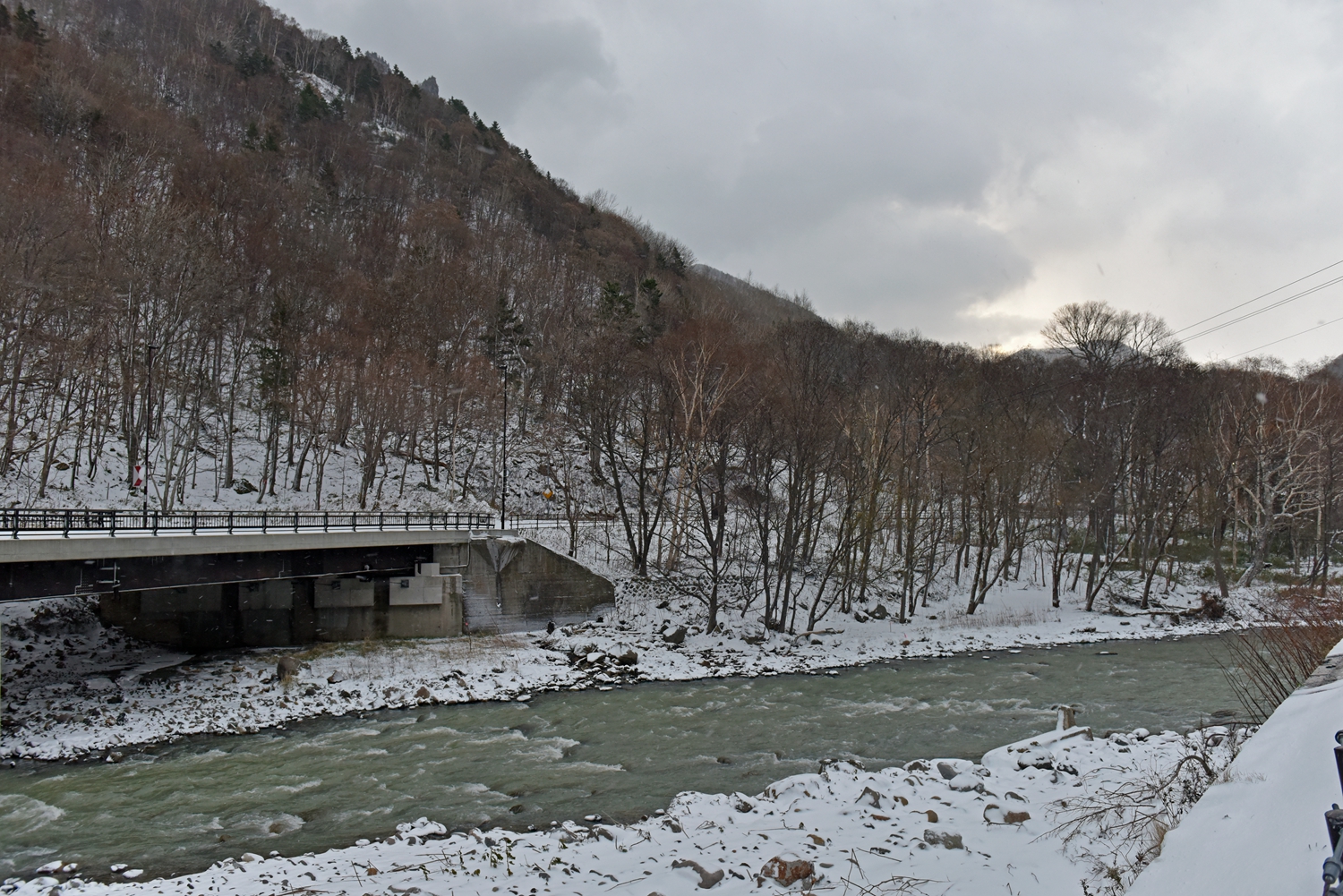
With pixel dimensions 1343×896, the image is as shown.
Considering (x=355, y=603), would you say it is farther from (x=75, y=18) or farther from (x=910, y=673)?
(x=75, y=18)

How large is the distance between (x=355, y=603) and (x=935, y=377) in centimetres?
2681

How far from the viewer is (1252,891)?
10.4 ft

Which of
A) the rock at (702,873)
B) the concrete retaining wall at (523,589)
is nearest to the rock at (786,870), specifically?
the rock at (702,873)

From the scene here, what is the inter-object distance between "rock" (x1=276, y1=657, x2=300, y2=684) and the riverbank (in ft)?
0.44

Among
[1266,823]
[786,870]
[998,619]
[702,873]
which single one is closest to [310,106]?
[998,619]

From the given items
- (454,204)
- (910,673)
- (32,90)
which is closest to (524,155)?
(454,204)

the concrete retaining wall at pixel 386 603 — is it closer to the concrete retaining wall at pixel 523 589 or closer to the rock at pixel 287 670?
the concrete retaining wall at pixel 523 589

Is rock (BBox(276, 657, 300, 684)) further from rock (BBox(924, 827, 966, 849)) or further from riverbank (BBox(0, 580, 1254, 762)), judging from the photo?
rock (BBox(924, 827, 966, 849))

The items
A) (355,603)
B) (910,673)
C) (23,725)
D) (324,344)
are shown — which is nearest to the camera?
(23,725)

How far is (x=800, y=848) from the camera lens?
9.12 m

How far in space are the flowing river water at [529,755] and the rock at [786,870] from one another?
165 inches

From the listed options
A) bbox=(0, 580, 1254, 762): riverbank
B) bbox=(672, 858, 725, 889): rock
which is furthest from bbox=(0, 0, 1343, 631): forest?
bbox=(672, 858, 725, 889): rock

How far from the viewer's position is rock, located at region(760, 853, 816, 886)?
26.7 feet

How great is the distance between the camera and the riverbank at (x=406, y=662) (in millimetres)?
17391
